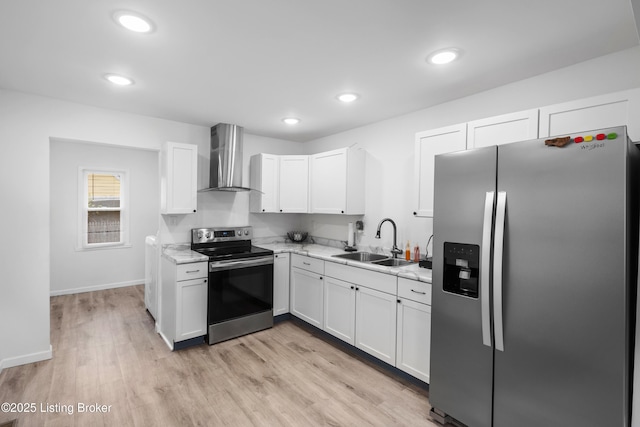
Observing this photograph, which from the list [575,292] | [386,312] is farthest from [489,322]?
[386,312]

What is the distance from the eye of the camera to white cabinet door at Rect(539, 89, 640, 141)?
5.57 ft

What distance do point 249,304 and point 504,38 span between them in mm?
3260

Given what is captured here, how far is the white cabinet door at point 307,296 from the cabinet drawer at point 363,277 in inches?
10.6

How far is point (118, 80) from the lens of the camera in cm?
248

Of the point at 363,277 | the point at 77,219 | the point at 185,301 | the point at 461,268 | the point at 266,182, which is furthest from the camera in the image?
the point at 77,219

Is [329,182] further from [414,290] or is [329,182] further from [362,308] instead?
[414,290]

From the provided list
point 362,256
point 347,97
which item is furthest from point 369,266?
point 347,97

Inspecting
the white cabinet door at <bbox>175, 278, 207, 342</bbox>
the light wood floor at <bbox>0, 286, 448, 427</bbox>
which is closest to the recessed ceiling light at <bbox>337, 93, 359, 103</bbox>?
the white cabinet door at <bbox>175, 278, 207, 342</bbox>

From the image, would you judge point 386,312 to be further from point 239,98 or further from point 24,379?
point 24,379

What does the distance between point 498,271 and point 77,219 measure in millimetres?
5833

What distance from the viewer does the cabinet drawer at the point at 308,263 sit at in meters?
3.42

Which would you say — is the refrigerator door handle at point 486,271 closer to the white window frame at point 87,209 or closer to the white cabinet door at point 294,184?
the white cabinet door at point 294,184

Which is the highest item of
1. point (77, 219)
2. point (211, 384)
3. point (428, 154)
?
point (428, 154)

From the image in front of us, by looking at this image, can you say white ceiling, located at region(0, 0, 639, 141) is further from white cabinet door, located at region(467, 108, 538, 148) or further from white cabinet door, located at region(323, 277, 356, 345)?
white cabinet door, located at region(323, 277, 356, 345)
